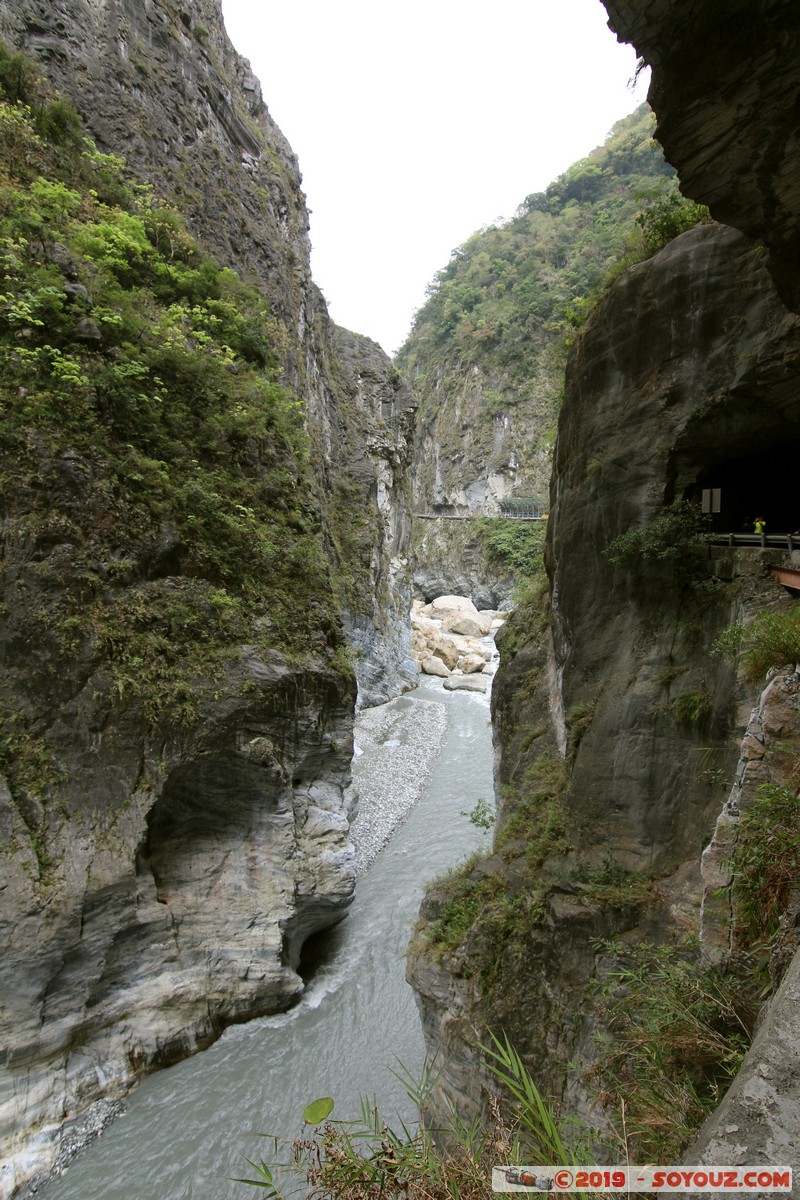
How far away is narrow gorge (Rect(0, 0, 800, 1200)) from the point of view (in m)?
4.20

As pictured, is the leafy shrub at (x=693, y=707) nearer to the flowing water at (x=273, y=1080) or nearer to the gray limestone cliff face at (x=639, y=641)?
the gray limestone cliff face at (x=639, y=641)

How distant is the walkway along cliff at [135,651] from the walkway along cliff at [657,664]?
10.5ft

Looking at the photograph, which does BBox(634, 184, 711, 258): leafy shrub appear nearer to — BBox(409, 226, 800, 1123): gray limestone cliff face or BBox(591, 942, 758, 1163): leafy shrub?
BBox(409, 226, 800, 1123): gray limestone cliff face

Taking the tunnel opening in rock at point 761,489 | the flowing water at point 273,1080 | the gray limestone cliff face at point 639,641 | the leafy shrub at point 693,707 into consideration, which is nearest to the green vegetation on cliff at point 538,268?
the tunnel opening in rock at point 761,489

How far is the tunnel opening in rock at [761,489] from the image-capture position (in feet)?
28.0

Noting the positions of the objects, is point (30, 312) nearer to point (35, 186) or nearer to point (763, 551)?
point (35, 186)

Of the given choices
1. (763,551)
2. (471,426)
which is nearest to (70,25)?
(763,551)

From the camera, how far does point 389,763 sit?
63.6 ft

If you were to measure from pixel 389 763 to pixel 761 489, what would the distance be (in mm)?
14287

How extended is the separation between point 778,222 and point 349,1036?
11295mm

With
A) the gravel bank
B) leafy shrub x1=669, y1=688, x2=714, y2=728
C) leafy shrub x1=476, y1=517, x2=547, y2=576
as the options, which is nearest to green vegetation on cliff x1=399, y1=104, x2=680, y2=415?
leafy shrub x1=476, y1=517, x2=547, y2=576

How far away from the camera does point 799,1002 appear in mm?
2508

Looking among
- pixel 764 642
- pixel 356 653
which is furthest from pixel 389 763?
pixel 764 642

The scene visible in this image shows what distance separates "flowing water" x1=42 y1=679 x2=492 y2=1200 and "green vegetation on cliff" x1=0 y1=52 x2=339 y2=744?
495 centimetres
